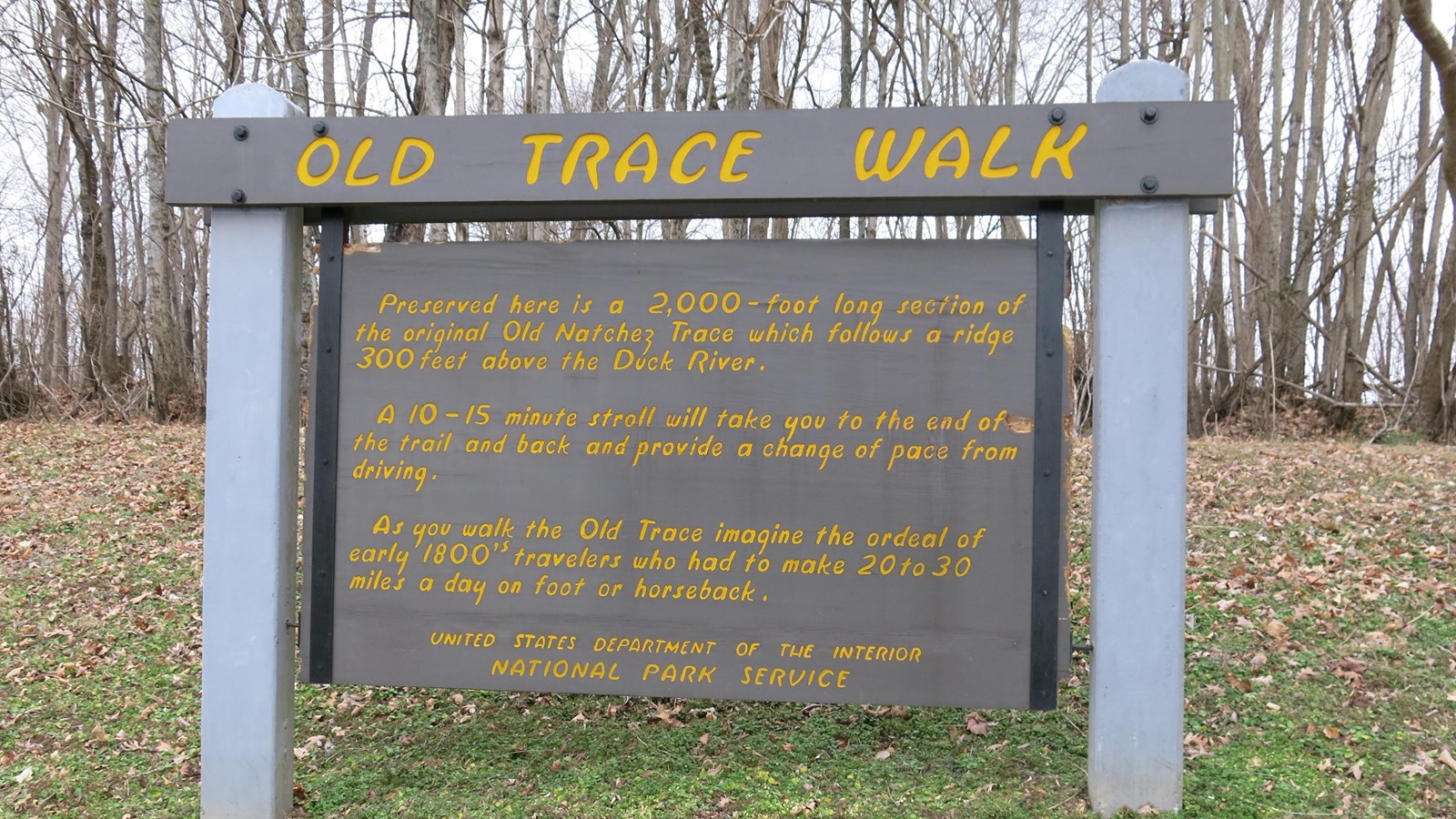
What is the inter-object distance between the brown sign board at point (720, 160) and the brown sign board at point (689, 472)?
0.22 metres

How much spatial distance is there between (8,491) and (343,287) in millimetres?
7171

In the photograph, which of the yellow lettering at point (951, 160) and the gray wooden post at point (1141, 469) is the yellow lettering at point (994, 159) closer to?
the yellow lettering at point (951, 160)

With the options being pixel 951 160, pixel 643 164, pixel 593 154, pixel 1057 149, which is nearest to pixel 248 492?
pixel 593 154

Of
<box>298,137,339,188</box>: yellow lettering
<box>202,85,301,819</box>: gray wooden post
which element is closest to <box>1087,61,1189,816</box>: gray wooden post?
<box>298,137,339,188</box>: yellow lettering

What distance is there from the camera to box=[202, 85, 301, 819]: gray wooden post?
363 cm

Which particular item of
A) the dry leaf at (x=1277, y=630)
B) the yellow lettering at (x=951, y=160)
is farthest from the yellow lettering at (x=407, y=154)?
the dry leaf at (x=1277, y=630)

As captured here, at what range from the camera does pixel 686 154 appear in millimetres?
3494

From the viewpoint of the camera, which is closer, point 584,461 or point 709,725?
point 584,461

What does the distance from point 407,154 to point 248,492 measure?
4.67ft

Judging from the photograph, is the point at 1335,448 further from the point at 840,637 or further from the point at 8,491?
the point at 8,491

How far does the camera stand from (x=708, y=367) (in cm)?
364

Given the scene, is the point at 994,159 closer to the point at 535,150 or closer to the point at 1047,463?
the point at 1047,463

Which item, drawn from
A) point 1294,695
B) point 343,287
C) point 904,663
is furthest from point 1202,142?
point 343,287

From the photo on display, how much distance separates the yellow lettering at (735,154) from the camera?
3.47 meters
